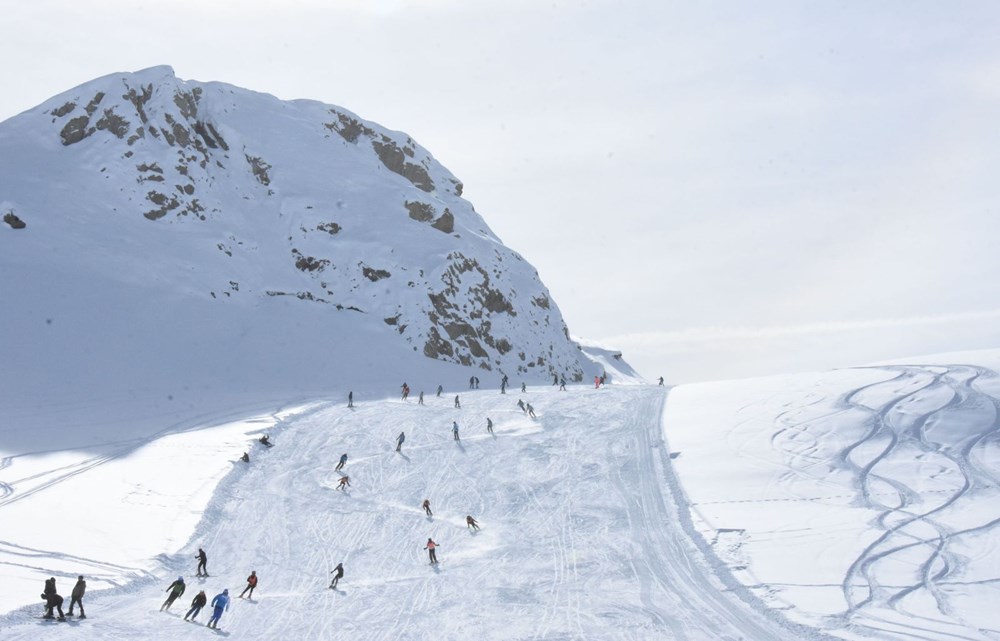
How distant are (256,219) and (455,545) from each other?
194ft

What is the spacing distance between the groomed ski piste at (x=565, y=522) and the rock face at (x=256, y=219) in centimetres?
2835

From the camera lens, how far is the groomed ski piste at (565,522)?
23281 mm

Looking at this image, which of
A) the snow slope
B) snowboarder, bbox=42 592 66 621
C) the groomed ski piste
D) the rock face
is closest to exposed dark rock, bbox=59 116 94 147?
the rock face

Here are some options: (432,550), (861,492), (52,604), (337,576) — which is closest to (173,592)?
(52,604)

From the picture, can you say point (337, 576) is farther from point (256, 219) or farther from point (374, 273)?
point (256, 219)

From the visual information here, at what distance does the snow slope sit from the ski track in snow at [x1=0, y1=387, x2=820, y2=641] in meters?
1.49

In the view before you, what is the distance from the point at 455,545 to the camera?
3081 centimetres

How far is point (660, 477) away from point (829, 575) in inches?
476

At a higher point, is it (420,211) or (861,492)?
(420,211)

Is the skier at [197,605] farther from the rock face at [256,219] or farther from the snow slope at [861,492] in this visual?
the rock face at [256,219]

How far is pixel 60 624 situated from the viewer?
2084cm

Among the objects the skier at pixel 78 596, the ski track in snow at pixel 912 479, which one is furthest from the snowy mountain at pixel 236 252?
the ski track in snow at pixel 912 479

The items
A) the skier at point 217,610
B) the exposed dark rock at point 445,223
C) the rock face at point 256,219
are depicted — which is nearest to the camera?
the skier at point 217,610

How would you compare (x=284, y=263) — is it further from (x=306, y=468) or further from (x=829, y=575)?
(x=829, y=575)
